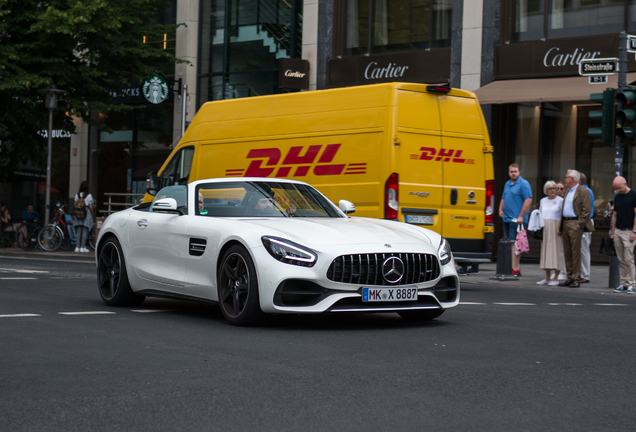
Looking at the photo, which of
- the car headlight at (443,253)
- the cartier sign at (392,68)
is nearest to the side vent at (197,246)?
the car headlight at (443,253)

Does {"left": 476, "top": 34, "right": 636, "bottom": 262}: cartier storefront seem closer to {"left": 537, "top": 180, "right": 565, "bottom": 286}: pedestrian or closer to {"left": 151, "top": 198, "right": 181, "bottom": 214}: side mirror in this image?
{"left": 537, "top": 180, "right": 565, "bottom": 286}: pedestrian

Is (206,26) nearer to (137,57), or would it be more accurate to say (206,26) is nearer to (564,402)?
(137,57)

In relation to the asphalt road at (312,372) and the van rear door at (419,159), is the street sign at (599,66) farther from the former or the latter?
the asphalt road at (312,372)

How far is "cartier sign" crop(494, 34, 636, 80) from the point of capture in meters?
19.1

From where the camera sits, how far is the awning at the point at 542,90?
18594 mm

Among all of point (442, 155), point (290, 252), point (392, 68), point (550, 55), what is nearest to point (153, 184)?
point (442, 155)

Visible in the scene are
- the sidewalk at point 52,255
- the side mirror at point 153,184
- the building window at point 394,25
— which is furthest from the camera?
the building window at point 394,25

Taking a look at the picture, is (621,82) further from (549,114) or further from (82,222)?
Answer: (82,222)

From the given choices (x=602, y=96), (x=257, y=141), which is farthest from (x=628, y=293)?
(x=257, y=141)

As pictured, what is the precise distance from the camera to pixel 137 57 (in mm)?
24922

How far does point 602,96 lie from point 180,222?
326 inches

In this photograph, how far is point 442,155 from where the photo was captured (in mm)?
12758

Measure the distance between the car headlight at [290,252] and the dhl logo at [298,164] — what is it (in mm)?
5357

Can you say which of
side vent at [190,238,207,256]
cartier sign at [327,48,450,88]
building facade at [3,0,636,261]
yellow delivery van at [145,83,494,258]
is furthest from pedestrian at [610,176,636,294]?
cartier sign at [327,48,450,88]
